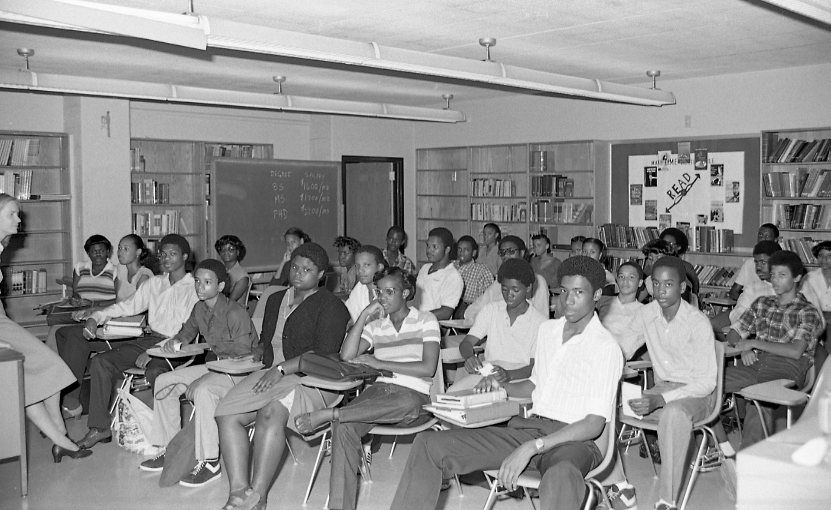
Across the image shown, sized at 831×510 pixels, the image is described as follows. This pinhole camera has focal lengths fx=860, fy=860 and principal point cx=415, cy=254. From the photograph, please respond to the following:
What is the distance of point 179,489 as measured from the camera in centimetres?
478

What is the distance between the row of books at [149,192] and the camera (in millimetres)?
10320

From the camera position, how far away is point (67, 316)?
693 centimetres

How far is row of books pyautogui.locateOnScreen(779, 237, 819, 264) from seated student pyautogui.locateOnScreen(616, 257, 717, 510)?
4604mm

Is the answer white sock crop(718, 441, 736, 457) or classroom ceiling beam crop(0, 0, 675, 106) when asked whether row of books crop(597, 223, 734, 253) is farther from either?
white sock crop(718, 441, 736, 457)

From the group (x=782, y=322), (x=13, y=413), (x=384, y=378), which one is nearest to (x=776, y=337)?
(x=782, y=322)

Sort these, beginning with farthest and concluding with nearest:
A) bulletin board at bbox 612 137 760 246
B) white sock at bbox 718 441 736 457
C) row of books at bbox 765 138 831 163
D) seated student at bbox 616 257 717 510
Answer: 1. bulletin board at bbox 612 137 760 246
2. row of books at bbox 765 138 831 163
3. white sock at bbox 718 441 736 457
4. seated student at bbox 616 257 717 510

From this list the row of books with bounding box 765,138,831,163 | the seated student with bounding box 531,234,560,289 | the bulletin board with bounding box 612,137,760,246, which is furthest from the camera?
the bulletin board with bounding box 612,137,760,246

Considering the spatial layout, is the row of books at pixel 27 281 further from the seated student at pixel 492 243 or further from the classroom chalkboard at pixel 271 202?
the seated student at pixel 492 243

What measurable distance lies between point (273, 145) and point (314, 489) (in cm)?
745

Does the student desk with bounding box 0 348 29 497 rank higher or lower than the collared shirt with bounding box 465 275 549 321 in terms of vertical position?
lower

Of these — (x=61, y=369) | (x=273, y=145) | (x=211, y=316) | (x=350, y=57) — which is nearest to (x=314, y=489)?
(x=211, y=316)

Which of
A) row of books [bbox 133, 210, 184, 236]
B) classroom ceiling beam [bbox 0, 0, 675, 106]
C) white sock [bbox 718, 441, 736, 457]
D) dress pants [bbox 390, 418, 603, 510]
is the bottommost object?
white sock [bbox 718, 441, 736, 457]

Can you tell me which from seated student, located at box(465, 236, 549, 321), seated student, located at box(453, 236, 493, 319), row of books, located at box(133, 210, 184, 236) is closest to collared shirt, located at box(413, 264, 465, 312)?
seated student, located at box(465, 236, 549, 321)

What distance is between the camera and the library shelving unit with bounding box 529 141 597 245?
10383 millimetres
